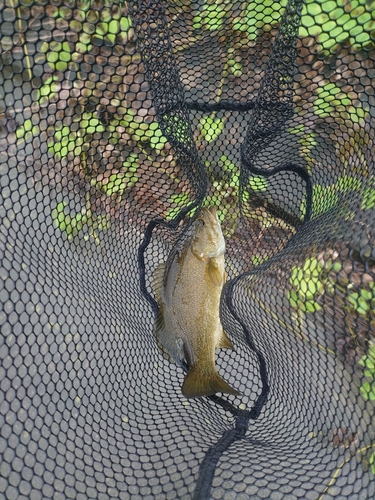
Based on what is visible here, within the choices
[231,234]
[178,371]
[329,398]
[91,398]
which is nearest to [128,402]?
[91,398]

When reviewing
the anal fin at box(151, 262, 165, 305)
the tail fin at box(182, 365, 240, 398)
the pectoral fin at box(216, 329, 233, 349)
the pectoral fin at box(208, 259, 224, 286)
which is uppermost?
the pectoral fin at box(208, 259, 224, 286)

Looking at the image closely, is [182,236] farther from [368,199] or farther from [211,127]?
→ [368,199]

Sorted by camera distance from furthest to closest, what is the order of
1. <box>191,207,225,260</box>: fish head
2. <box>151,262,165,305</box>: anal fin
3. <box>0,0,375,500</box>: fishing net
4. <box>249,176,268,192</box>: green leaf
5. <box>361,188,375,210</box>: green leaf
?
<box>249,176,268,192</box>: green leaf
<box>151,262,165,305</box>: anal fin
<box>191,207,225,260</box>: fish head
<box>361,188,375,210</box>: green leaf
<box>0,0,375,500</box>: fishing net

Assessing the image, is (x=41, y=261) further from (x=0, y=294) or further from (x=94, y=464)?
(x=94, y=464)

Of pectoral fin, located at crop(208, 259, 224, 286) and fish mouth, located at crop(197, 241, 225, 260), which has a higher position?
fish mouth, located at crop(197, 241, 225, 260)

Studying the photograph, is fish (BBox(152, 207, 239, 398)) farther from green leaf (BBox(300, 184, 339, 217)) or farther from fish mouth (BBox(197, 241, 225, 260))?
green leaf (BBox(300, 184, 339, 217))

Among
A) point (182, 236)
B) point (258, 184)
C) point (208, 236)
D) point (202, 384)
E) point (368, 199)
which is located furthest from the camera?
point (258, 184)

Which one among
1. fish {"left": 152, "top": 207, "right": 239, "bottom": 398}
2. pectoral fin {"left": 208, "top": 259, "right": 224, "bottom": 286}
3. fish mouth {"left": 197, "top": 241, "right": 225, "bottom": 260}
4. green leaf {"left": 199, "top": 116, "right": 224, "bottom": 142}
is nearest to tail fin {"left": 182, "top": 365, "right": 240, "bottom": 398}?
fish {"left": 152, "top": 207, "right": 239, "bottom": 398}

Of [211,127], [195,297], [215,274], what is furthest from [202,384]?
[211,127]
